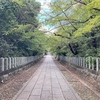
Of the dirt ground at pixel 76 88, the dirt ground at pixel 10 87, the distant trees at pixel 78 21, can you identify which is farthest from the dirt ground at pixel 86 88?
the distant trees at pixel 78 21

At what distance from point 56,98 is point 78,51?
15844 mm

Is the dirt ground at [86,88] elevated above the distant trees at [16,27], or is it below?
below

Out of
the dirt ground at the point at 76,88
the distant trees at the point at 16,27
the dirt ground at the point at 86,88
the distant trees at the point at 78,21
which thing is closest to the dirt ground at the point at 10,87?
the dirt ground at the point at 76,88

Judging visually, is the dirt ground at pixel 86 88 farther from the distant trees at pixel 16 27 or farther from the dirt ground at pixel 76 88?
the distant trees at pixel 16 27

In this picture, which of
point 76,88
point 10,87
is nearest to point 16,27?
point 10,87

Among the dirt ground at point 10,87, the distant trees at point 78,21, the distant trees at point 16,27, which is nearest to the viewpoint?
the dirt ground at point 10,87

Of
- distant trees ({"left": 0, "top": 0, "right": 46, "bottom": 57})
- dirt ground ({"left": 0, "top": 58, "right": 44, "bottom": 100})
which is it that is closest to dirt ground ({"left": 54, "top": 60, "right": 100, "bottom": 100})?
dirt ground ({"left": 0, "top": 58, "right": 44, "bottom": 100})

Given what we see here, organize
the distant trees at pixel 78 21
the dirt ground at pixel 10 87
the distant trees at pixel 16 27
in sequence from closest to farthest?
1. the dirt ground at pixel 10 87
2. the distant trees at pixel 78 21
3. the distant trees at pixel 16 27

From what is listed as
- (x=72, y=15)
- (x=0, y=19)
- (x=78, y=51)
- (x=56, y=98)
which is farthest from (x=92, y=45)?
(x=56, y=98)

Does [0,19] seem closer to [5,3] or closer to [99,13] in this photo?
[5,3]

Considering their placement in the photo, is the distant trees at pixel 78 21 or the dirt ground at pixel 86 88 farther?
the distant trees at pixel 78 21

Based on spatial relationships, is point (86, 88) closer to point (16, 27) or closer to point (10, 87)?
point (10, 87)

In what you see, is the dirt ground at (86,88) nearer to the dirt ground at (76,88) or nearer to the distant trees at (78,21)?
the dirt ground at (76,88)

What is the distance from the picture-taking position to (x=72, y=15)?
1509 centimetres
